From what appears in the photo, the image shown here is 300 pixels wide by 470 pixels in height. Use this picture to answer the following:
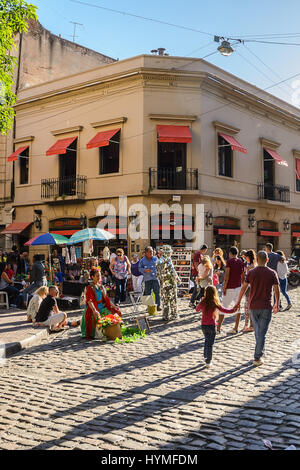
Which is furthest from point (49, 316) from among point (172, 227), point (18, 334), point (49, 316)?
point (172, 227)

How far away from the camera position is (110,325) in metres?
8.79

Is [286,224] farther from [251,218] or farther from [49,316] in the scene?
[49,316]

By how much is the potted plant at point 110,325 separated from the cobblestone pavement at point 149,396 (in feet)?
1.01

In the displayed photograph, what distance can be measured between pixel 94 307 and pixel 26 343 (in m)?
1.46

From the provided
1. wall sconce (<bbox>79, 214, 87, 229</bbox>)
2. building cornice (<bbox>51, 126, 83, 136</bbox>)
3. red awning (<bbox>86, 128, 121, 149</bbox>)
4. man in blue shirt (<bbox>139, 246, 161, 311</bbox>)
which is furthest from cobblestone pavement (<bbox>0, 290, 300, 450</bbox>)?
building cornice (<bbox>51, 126, 83, 136</bbox>)

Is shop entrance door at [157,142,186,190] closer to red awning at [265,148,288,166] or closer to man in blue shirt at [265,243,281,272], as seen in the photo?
red awning at [265,148,288,166]

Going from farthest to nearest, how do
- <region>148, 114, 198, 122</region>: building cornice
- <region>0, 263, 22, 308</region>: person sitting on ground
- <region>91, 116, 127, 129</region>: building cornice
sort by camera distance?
1. <region>91, 116, 127, 129</region>: building cornice
2. <region>148, 114, 198, 122</region>: building cornice
3. <region>0, 263, 22, 308</region>: person sitting on ground

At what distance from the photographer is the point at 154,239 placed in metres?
19.6

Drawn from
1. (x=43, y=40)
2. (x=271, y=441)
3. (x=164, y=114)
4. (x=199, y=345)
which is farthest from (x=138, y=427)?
(x=43, y=40)

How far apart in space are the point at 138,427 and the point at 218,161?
17.9 meters

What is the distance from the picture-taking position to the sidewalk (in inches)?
322

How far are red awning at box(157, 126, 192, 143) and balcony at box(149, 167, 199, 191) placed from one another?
1.36 meters

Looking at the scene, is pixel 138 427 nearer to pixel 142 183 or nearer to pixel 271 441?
pixel 271 441

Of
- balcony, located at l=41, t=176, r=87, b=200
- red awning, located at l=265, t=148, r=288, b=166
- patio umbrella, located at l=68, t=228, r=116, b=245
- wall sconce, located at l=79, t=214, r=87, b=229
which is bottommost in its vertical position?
patio umbrella, located at l=68, t=228, r=116, b=245
